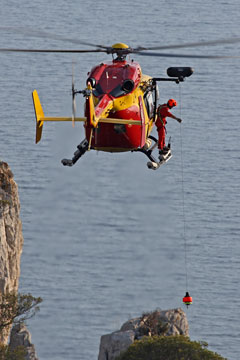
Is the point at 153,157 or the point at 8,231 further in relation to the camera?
the point at 8,231

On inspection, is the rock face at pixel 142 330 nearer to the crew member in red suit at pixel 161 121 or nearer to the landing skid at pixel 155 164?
the crew member in red suit at pixel 161 121

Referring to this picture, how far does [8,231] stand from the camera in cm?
10144

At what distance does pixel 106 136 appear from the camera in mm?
55469

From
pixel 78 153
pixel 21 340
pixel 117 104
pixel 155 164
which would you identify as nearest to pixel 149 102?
pixel 155 164

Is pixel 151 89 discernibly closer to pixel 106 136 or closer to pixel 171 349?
pixel 106 136

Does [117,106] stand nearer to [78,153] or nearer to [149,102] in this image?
[78,153]

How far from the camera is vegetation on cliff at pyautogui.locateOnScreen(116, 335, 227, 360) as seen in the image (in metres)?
93.6

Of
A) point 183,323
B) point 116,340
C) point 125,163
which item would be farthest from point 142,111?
point 183,323

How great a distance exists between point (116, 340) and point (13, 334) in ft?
32.6

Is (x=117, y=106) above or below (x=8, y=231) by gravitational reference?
below

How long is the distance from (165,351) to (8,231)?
16.8 metres

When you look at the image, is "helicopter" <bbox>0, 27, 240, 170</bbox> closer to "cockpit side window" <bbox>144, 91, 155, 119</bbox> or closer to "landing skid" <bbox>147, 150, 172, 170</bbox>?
"landing skid" <bbox>147, 150, 172, 170</bbox>

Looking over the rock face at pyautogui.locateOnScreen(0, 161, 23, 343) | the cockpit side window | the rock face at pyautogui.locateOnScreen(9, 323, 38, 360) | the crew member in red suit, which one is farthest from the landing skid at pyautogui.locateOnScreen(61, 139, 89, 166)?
the rock face at pyautogui.locateOnScreen(9, 323, 38, 360)

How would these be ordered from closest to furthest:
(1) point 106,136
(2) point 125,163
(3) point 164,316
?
(1) point 106,136, (2) point 125,163, (3) point 164,316
